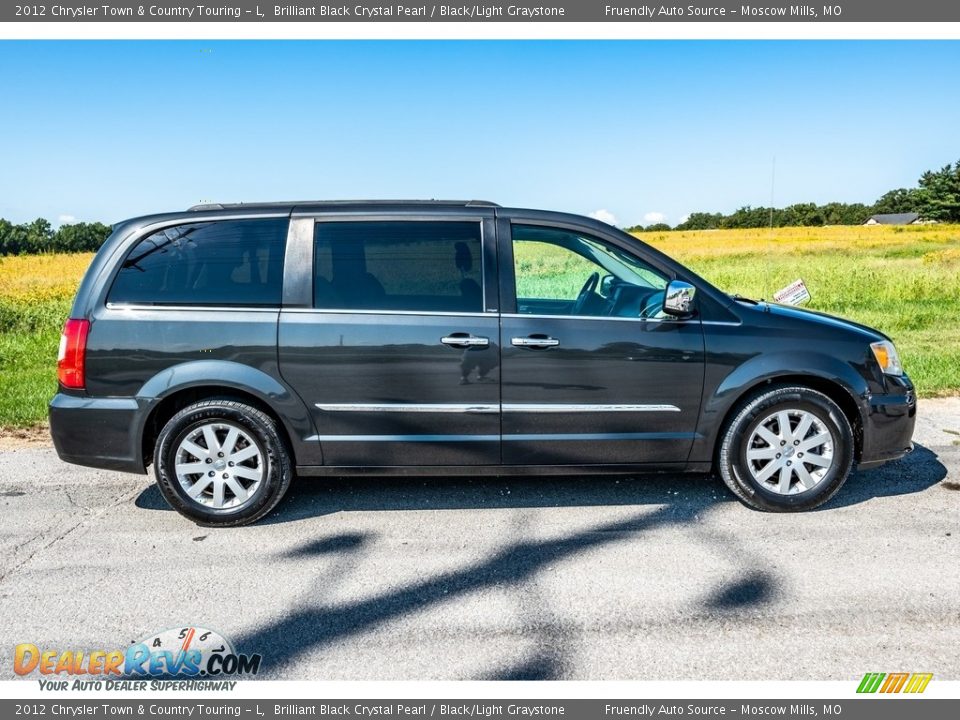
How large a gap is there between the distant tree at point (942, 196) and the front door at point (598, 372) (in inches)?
3537

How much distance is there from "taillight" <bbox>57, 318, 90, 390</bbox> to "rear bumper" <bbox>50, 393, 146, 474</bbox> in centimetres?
11

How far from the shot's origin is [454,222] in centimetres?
441

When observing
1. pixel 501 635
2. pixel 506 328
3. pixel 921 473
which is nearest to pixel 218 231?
pixel 506 328

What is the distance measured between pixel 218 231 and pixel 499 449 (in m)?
2.12

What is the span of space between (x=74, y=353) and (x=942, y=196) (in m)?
96.3

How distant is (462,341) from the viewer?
4223 millimetres

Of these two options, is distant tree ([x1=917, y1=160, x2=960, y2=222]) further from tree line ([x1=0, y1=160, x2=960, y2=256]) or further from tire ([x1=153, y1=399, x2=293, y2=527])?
tire ([x1=153, y1=399, x2=293, y2=527])

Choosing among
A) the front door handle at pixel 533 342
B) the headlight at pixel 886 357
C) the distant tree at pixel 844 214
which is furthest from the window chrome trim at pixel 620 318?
the distant tree at pixel 844 214

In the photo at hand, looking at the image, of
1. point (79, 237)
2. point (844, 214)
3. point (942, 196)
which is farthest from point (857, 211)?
point (79, 237)

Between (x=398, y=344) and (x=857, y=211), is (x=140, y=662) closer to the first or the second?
(x=398, y=344)

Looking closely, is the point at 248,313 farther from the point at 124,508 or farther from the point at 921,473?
the point at 921,473

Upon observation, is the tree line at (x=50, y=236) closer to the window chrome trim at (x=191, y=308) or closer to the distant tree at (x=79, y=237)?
the distant tree at (x=79, y=237)

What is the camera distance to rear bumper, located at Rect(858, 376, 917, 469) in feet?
14.5

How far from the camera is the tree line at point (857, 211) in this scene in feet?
265
